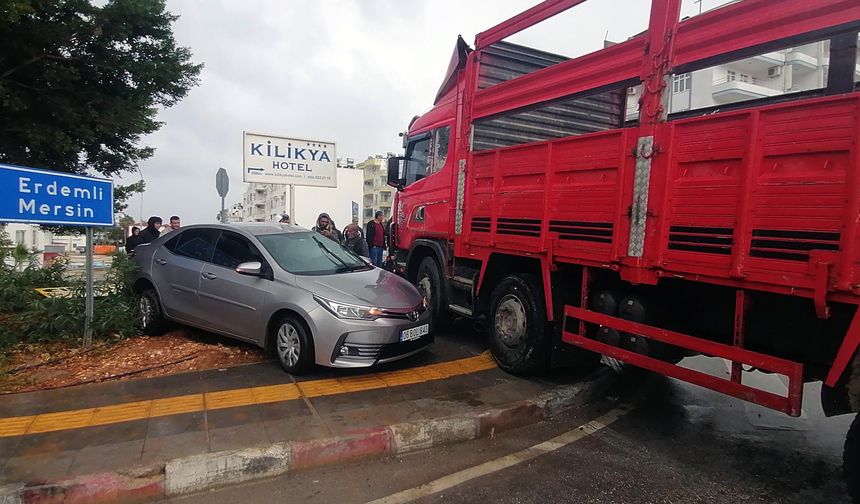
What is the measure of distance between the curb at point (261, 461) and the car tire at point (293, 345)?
Answer: 1.34 metres

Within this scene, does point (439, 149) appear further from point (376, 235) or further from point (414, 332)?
point (376, 235)

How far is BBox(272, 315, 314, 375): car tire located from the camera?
15.9 ft

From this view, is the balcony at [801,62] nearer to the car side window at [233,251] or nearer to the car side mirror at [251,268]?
the car side mirror at [251,268]

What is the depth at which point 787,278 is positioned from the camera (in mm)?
2891

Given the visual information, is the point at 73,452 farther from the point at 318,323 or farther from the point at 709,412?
the point at 709,412

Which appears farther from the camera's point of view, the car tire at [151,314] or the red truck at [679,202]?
the car tire at [151,314]

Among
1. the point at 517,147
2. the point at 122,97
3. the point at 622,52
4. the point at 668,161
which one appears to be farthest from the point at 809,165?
the point at 122,97

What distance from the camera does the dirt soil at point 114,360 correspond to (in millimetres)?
4855

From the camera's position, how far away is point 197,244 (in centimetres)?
611

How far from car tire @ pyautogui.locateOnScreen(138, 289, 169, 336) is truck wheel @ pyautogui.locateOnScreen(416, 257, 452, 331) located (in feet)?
10.9

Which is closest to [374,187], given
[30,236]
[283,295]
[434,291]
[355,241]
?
[30,236]

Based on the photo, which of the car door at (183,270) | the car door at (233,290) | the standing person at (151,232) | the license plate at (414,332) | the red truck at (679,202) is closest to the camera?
the red truck at (679,202)

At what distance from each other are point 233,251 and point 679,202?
4511 millimetres

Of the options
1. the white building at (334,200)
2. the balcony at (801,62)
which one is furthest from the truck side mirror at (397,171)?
→ the white building at (334,200)
